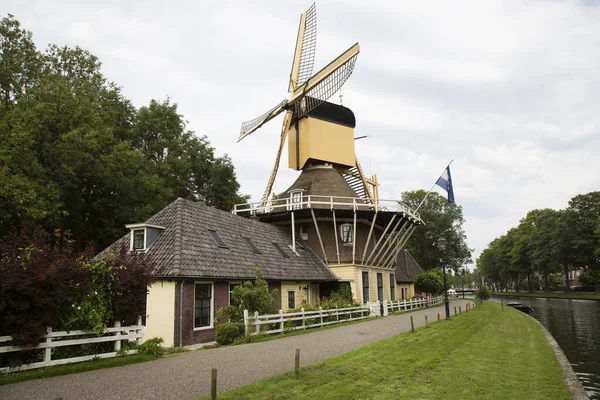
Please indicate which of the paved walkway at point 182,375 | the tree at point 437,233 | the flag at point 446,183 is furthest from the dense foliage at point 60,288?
the tree at point 437,233

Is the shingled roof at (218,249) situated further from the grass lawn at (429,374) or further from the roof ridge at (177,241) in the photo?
the grass lawn at (429,374)

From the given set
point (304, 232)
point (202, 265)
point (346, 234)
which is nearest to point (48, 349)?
point (202, 265)

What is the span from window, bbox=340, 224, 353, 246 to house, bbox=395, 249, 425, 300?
14.7 meters

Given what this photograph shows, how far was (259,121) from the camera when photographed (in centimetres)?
3547

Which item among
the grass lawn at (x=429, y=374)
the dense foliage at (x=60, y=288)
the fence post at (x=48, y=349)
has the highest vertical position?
the dense foliage at (x=60, y=288)

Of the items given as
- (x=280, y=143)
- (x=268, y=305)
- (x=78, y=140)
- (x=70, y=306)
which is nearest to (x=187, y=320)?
(x=268, y=305)

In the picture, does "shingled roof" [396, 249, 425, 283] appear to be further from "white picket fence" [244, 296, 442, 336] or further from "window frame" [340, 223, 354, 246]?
"window frame" [340, 223, 354, 246]

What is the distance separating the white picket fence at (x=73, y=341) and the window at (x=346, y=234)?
60.7 ft

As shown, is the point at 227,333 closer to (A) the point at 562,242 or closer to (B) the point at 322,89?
(B) the point at 322,89

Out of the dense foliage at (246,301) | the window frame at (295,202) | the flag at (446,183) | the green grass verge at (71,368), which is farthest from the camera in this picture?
the flag at (446,183)

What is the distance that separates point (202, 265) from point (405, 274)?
3247 centimetres

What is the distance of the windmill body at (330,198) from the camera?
28.6m

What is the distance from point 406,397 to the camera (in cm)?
797

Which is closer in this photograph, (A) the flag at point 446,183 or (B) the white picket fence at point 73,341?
(B) the white picket fence at point 73,341
